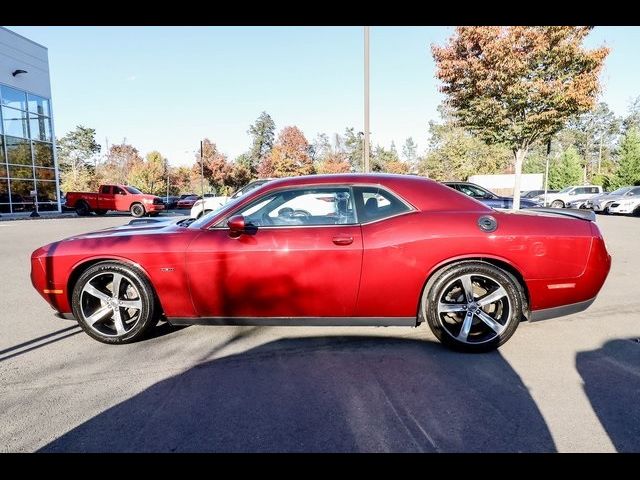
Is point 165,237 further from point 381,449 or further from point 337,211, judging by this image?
point 381,449

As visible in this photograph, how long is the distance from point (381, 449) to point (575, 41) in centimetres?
1485

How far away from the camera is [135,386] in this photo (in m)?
2.65

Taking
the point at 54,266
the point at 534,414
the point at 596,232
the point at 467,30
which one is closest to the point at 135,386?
the point at 54,266

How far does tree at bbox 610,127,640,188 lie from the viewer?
29797 mm

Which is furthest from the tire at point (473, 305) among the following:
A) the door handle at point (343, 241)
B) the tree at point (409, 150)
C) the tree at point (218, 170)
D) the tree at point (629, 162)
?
the tree at point (409, 150)

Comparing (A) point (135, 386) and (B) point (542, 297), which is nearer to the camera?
(A) point (135, 386)

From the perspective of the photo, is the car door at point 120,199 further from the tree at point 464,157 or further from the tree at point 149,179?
the tree at point 464,157

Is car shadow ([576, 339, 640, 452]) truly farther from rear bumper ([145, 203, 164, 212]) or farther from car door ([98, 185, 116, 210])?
car door ([98, 185, 116, 210])

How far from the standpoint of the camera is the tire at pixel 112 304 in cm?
325

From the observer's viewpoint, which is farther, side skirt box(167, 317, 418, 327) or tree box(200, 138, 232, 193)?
tree box(200, 138, 232, 193)

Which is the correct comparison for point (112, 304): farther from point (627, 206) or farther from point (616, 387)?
point (627, 206)

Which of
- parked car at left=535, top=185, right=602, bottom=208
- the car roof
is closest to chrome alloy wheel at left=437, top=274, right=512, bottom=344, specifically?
the car roof

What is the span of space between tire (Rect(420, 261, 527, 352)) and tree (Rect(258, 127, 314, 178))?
45476mm

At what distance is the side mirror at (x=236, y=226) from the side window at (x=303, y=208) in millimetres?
116
